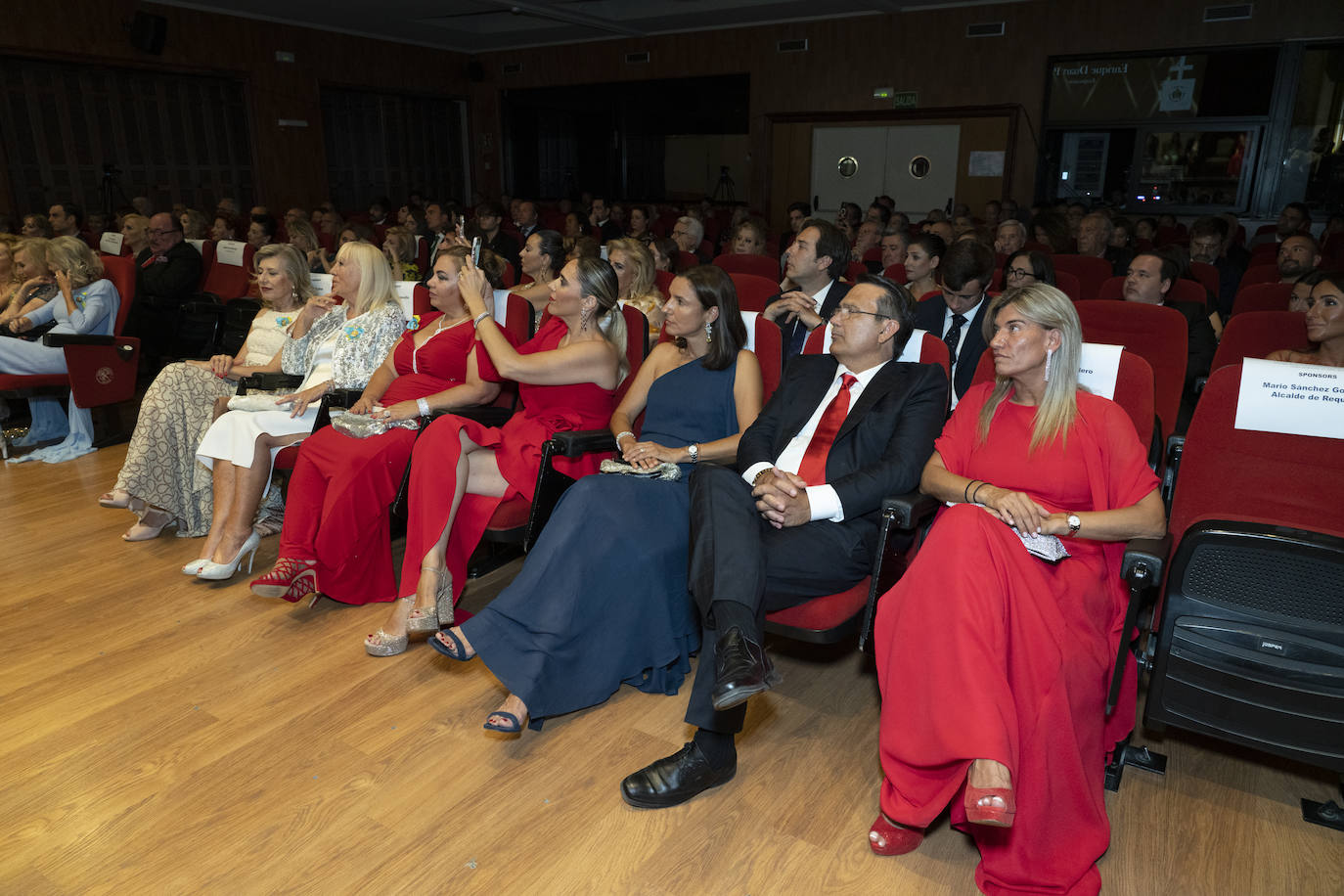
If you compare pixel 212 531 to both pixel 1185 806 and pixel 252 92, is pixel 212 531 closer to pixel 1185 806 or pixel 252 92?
pixel 1185 806

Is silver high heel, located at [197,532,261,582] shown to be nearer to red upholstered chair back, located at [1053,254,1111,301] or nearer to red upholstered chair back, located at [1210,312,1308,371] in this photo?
red upholstered chair back, located at [1210,312,1308,371]

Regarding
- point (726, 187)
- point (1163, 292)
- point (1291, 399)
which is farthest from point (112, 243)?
point (726, 187)

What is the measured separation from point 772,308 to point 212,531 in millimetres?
2160

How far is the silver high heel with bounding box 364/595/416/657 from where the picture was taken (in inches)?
102

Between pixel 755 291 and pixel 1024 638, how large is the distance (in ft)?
7.53

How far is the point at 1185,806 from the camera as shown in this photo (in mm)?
1944

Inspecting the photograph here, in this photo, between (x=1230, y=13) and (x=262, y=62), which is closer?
(x=1230, y=13)

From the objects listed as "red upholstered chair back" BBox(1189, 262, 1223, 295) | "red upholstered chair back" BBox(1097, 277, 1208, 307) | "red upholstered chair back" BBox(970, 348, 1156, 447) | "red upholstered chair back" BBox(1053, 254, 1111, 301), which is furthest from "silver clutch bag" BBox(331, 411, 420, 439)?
"red upholstered chair back" BBox(1189, 262, 1223, 295)

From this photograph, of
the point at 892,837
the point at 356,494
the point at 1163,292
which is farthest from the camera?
the point at 1163,292

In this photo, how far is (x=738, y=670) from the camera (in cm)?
182

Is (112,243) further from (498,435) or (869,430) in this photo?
(869,430)

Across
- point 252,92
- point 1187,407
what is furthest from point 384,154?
point 1187,407

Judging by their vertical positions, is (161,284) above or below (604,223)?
below

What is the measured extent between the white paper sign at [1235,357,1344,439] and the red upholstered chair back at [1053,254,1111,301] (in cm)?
317
